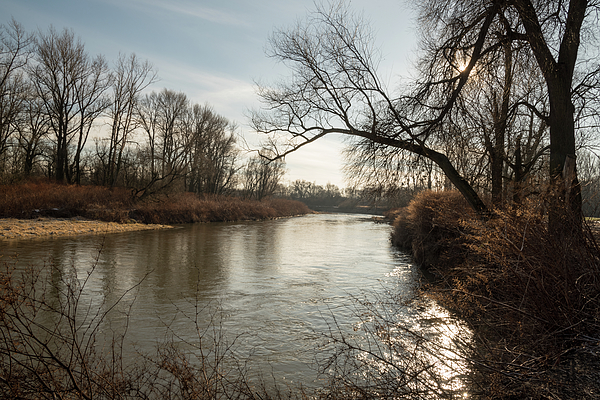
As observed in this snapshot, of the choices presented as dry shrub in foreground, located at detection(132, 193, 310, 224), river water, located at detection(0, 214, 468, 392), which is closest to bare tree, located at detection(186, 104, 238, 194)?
dry shrub in foreground, located at detection(132, 193, 310, 224)

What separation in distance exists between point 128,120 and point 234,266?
27600 millimetres

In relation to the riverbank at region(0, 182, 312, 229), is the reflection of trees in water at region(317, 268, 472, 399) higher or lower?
lower

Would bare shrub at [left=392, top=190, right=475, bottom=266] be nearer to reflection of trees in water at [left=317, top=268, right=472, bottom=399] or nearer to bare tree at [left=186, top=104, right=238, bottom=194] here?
reflection of trees in water at [left=317, top=268, right=472, bottom=399]

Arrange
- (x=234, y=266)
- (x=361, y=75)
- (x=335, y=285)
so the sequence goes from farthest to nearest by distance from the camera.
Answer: (x=234, y=266) < (x=335, y=285) < (x=361, y=75)

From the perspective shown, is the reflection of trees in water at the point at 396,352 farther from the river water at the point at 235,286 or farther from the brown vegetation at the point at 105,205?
the brown vegetation at the point at 105,205

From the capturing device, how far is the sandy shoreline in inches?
702

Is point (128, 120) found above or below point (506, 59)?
above

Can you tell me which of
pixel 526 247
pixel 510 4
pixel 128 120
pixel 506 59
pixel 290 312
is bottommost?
pixel 290 312

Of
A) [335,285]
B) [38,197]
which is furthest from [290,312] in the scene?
[38,197]

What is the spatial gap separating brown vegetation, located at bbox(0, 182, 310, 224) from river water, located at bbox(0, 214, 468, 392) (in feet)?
21.5

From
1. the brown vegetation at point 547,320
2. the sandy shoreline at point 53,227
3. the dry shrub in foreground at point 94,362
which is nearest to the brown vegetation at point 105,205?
the sandy shoreline at point 53,227

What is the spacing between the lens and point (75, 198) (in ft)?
82.7

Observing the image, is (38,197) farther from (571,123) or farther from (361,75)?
(571,123)

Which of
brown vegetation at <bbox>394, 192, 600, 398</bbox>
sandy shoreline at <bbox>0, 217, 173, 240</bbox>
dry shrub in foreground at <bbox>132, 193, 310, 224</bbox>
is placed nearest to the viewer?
brown vegetation at <bbox>394, 192, 600, 398</bbox>
